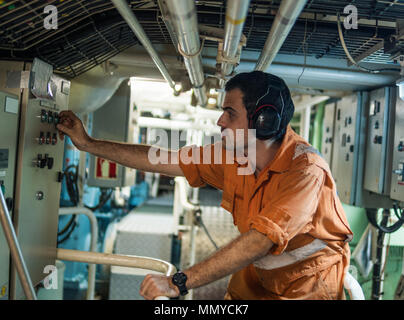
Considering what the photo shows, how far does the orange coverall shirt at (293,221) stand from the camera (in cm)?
135

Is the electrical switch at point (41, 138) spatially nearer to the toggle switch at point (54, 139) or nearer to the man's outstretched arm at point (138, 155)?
the toggle switch at point (54, 139)

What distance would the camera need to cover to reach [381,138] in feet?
10.1

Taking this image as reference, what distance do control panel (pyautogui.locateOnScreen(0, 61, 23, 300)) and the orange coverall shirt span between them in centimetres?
111

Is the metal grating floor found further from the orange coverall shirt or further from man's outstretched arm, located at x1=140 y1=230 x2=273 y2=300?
man's outstretched arm, located at x1=140 y1=230 x2=273 y2=300

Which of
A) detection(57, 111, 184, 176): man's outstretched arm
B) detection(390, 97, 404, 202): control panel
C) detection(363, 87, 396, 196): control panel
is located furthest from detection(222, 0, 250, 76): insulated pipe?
detection(363, 87, 396, 196): control panel

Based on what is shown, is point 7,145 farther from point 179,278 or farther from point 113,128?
point 113,128

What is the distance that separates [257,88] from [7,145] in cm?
120

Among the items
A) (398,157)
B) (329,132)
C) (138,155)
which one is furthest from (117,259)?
(329,132)

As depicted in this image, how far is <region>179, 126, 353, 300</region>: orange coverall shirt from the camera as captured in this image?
4.42 ft

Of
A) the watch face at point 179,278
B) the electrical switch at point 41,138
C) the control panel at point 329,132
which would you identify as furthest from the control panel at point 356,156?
the electrical switch at point 41,138

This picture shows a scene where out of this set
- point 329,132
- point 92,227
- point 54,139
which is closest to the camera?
point 54,139

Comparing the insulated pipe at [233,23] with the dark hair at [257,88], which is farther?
the dark hair at [257,88]

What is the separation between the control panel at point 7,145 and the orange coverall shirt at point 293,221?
3.65 feet

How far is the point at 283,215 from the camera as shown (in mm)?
1324
